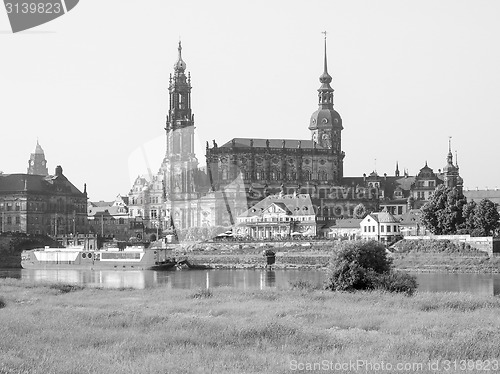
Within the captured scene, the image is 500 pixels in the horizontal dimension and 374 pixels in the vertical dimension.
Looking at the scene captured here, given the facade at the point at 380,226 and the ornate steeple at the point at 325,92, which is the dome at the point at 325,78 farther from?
the facade at the point at 380,226

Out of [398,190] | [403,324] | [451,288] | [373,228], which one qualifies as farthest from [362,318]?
[398,190]

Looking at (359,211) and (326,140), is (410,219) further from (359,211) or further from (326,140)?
(326,140)

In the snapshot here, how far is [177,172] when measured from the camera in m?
144

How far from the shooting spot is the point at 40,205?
448 feet

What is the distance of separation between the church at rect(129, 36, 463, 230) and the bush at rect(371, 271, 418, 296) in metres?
93.1

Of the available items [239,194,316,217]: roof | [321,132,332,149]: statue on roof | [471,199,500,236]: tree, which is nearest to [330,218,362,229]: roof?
[239,194,316,217]: roof

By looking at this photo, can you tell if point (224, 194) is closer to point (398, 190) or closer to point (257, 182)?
point (257, 182)

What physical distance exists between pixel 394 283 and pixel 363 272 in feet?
6.50

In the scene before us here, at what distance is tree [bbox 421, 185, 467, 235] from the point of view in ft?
Answer: 321

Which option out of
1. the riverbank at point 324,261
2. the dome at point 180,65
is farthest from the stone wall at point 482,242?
the dome at point 180,65

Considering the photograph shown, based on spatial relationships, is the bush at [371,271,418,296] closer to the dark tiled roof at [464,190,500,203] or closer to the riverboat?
the riverboat

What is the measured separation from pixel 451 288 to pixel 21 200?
88.1m

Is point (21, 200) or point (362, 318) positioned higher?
point (21, 200)

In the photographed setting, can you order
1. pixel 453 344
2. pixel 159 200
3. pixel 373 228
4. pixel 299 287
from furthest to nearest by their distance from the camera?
pixel 159 200 < pixel 373 228 < pixel 299 287 < pixel 453 344
